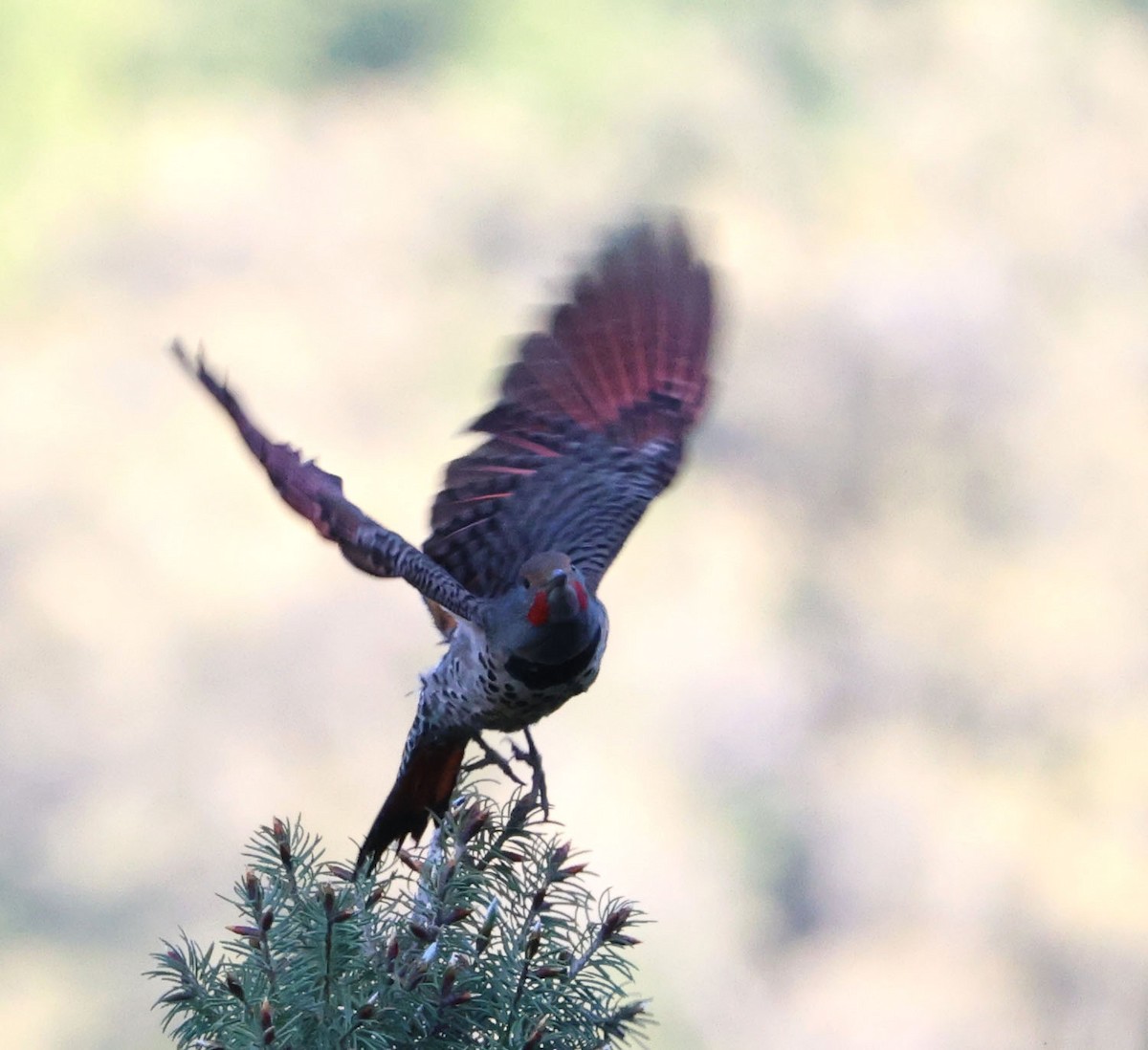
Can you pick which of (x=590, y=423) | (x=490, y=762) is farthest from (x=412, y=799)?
(x=590, y=423)

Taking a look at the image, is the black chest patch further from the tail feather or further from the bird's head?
the tail feather

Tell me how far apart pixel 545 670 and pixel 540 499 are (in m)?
0.29

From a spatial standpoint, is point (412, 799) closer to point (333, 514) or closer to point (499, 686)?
point (499, 686)

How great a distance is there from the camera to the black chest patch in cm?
150

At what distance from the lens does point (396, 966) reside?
102 cm

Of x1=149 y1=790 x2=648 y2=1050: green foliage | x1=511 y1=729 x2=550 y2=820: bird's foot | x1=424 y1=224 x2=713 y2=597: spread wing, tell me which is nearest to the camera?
x1=149 y1=790 x2=648 y2=1050: green foliage

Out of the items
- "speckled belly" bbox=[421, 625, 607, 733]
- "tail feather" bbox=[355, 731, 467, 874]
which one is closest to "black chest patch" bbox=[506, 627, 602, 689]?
"speckled belly" bbox=[421, 625, 607, 733]

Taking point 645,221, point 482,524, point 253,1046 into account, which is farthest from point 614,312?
point 253,1046

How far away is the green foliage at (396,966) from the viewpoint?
1011 millimetres

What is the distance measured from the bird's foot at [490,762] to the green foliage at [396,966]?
33 centimetres

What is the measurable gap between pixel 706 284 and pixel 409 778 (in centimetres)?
80

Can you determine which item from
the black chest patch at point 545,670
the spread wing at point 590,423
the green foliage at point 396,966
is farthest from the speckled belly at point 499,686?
the green foliage at point 396,966

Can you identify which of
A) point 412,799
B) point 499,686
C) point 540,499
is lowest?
point 412,799

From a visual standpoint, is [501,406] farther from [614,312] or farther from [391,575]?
[391,575]
